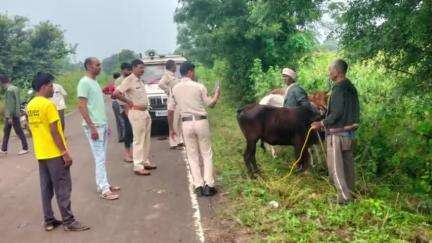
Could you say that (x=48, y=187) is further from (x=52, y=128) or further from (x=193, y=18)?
(x=193, y=18)

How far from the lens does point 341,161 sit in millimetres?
6406

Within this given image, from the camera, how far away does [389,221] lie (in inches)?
223

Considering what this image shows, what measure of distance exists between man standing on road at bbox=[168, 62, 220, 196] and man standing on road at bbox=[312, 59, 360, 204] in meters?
1.85

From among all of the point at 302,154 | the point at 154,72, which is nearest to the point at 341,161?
the point at 302,154

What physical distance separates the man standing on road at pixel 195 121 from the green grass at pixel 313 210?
407 millimetres

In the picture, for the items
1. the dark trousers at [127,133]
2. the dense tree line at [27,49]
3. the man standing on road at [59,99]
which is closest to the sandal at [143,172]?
the dark trousers at [127,133]

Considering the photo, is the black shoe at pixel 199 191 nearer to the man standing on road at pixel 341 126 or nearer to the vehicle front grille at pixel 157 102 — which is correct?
the man standing on road at pixel 341 126

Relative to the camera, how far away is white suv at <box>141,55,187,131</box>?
1269 cm

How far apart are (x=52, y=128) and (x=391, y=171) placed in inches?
208

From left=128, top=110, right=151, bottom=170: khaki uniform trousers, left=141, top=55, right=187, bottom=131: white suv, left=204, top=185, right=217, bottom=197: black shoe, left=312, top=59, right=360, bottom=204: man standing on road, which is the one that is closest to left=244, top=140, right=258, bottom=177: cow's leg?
left=204, top=185, right=217, bottom=197: black shoe

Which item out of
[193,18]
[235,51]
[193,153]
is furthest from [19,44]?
[193,153]

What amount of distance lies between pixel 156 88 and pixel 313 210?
7.74 meters

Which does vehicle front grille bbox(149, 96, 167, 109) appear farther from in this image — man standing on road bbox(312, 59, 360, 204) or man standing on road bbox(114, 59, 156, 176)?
man standing on road bbox(312, 59, 360, 204)

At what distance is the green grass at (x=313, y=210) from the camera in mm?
5418
